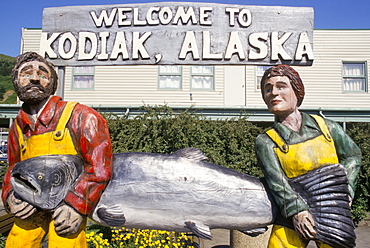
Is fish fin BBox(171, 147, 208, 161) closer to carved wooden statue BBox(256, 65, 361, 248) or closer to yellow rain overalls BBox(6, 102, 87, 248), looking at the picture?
carved wooden statue BBox(256, 65, 361, 248)

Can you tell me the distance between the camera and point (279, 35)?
279cm

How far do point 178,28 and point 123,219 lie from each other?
74.9 inches

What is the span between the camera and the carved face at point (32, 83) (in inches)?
71.1

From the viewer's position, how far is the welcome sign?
2779 mm

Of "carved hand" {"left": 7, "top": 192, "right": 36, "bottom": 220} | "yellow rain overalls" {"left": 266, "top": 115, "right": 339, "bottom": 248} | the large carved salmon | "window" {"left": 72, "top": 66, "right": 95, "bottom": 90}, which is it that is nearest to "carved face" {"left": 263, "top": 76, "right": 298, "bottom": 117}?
"yellow rain overalls" {"left": 266, "top": 115, "right": 339, "bottom": 248}

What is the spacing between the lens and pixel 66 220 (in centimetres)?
168

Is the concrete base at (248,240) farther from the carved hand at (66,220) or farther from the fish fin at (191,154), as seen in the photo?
the carved hand at (66,220)

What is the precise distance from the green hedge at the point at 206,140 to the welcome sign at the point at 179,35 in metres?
3.19

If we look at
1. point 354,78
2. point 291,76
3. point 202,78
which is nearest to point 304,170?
point 291,76

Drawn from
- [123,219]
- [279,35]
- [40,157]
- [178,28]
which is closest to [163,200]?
[123,219]

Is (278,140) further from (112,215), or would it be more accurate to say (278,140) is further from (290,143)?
(112,215)

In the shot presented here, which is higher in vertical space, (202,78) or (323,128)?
(202,78)

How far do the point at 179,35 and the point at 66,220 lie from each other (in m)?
1.98

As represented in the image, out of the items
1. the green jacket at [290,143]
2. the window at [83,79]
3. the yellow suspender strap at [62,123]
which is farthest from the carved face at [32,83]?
the window at [83,79]
